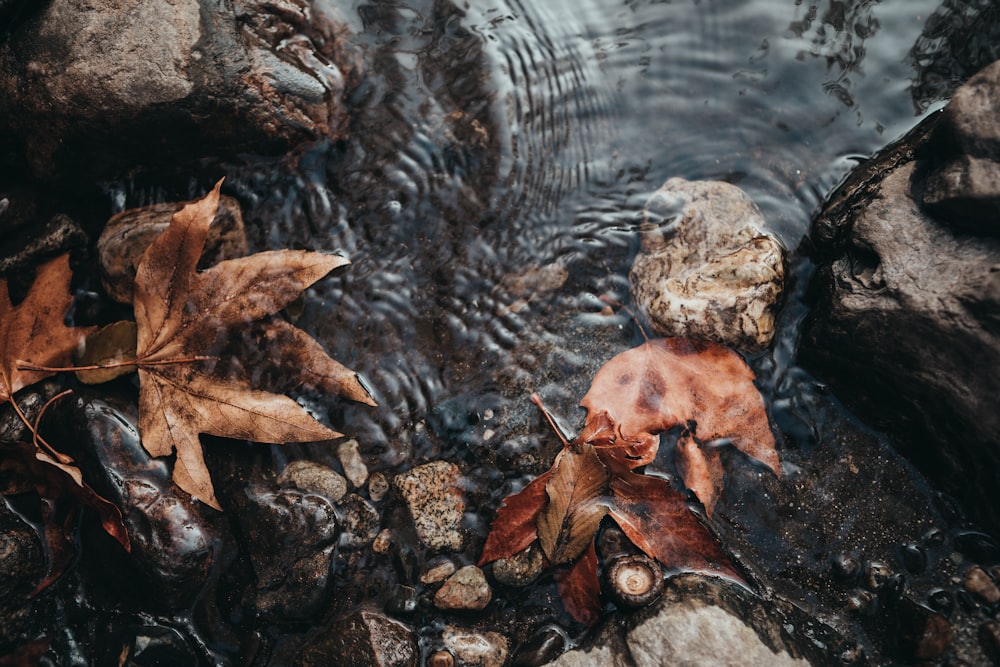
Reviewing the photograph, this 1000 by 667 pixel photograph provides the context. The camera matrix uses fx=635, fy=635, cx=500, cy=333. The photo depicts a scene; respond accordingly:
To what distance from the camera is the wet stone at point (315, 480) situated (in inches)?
116

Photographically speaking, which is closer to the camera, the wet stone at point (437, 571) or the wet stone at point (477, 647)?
the wet stone at point (477, 647)

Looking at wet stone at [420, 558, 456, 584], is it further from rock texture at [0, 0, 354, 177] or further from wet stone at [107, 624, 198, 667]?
rock texture at [0, 0, 354, 177]

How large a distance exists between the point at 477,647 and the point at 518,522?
0.56 metres

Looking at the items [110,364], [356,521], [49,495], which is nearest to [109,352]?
[110,364]

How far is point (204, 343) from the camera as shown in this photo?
289 cm

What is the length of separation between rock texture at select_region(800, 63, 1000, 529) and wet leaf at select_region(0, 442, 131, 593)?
340 cm

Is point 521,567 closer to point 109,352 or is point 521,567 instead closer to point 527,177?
point 527,177

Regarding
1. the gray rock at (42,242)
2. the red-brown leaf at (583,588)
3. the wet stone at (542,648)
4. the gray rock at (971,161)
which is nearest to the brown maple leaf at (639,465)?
the red-brown leaf at (583,588)

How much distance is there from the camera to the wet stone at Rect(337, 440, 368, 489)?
2.98 meters

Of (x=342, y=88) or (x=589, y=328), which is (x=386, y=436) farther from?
(x=342, y=88)

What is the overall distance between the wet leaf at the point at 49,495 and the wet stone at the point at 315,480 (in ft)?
2.57

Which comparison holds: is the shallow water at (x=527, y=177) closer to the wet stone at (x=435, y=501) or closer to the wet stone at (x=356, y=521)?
the wet stone at (x=435, y=501)

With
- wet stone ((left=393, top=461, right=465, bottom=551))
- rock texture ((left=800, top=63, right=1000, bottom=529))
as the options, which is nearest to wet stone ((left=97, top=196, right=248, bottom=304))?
wet stone ((left=393, top=461, right=465, bottom=551))

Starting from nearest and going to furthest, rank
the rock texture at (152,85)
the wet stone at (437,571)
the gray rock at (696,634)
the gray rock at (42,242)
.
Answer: the gray rock at (696,634)
the wet stone at (437,571)
the rock texture at (152,85)
the gray rock at (42,242)
